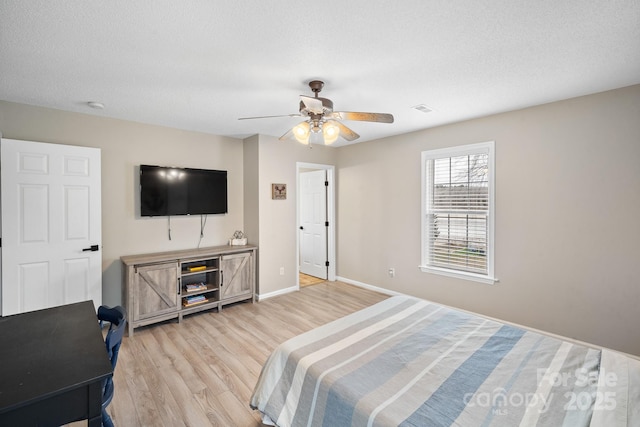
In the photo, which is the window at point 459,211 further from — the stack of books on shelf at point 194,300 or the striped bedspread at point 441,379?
the stack of books on shelf at point 194,300

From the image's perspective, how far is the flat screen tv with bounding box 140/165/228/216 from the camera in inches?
142

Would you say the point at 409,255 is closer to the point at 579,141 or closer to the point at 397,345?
the point at 579,141

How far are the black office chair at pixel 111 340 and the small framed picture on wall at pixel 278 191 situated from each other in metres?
2.88

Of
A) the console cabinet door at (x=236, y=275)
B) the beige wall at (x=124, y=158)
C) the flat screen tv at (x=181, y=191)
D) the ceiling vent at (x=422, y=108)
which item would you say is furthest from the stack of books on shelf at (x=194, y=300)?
the ceiling vent at (x=422, y=108)

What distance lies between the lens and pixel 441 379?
4.70ft

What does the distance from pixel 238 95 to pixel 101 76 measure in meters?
1.09

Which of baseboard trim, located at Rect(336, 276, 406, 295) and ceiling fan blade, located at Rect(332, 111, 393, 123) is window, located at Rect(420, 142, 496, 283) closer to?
baseboard trim, located at Rect(336, 276, 406, 295)

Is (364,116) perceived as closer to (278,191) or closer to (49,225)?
(278,191)

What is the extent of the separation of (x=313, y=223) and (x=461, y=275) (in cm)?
282

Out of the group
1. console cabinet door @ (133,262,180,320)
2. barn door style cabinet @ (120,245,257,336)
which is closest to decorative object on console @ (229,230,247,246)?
barn door style cabinet @ (120,245,257,336)

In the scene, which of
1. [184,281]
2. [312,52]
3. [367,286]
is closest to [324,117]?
[312,52]

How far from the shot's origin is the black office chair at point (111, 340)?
1.45 metres

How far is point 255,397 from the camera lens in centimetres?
179

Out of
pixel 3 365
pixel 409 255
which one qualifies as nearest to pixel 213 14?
pixel 3 365
